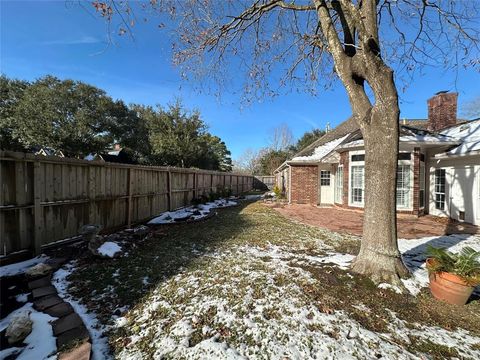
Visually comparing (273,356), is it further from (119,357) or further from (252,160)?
(252,160)

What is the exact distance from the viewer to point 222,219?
27.8ft

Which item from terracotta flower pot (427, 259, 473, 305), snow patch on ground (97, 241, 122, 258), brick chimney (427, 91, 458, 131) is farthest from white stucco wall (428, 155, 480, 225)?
snow patch on ground (97, 241, 122, 258)

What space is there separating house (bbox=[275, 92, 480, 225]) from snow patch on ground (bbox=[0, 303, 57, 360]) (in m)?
10.6

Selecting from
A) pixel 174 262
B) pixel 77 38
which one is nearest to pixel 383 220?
pixel 174 262

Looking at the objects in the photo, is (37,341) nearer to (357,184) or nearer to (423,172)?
(357,184)

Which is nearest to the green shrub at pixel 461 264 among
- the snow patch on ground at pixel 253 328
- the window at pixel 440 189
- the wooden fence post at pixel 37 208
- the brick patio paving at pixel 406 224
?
the snow patch on ground at pixel 253 328

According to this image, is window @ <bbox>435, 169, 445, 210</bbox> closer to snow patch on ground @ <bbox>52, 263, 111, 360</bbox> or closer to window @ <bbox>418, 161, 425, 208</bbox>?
window @ <bbox>418, 161, 425, 208</bbox>

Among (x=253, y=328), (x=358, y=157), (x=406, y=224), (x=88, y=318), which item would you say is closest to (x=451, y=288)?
(x=253, y=328)

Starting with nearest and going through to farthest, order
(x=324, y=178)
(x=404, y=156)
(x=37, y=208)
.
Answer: (x=37, y=208) → (x=404, y=156) → (x=324, y=178)

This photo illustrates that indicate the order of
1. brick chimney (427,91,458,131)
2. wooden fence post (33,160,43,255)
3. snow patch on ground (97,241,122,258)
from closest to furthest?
wooden fence post (33,160,43,255), snow patch on ground (97,241,122,258), brick chimney (427,91,458,131)

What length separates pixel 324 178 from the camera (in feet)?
43.0

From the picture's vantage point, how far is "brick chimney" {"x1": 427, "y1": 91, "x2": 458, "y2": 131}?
11240 millimetres

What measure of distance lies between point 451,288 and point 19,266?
6.11 metres

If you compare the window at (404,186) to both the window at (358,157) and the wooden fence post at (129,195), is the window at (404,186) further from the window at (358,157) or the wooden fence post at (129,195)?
the wooden fence post at (129,195)
